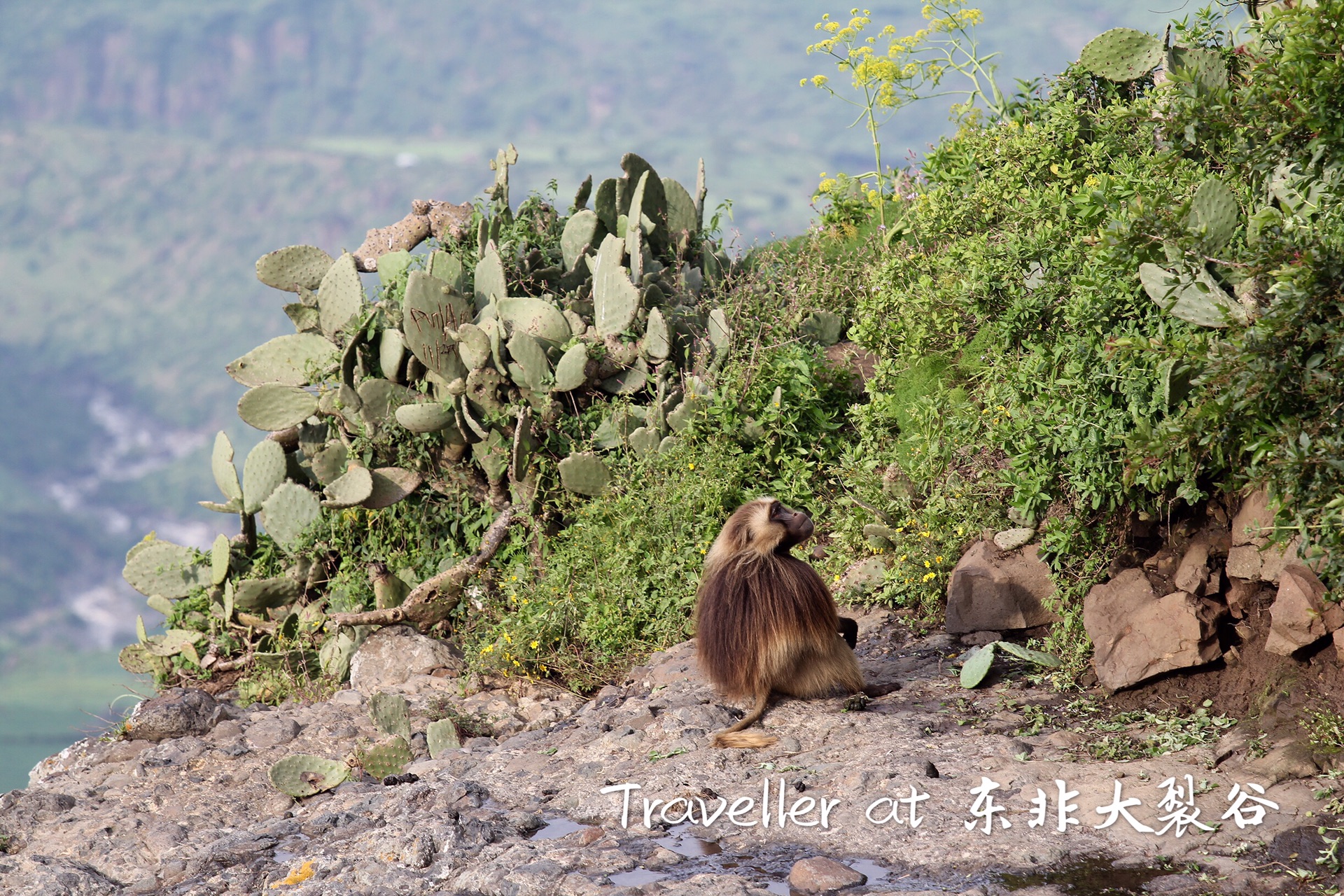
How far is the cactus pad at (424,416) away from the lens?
7.22 meters

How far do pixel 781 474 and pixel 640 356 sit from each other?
1178mm

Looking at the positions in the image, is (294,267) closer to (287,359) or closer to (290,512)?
(287,359)

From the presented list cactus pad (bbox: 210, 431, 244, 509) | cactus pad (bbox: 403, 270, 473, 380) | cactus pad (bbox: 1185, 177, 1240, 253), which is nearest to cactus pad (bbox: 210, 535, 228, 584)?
cactus pad (bbox: 210, 431, 244, 509)

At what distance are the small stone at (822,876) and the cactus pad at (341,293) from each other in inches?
214

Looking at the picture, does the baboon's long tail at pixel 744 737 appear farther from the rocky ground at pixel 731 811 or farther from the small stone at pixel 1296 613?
the small stone at pixel 1296 613

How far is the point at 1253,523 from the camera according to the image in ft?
14.0

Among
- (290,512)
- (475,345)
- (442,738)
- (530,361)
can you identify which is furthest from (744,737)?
(290,512)

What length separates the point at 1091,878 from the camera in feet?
11.1

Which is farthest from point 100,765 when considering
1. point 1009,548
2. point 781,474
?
point 1009,548

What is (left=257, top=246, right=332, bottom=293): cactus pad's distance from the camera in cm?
805

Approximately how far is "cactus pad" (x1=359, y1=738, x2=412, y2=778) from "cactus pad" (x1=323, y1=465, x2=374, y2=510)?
6.80 feet

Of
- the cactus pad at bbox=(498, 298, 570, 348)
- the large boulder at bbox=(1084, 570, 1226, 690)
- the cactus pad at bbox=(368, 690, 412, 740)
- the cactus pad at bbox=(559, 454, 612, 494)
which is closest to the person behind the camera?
the large boulder at bbox=(1084, 570, 1226, 690)

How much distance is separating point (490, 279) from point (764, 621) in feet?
12.3

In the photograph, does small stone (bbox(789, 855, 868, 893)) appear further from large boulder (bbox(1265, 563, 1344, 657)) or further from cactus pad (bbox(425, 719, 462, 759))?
A: cactus pad (bbox(425, 719, 462, 759))
